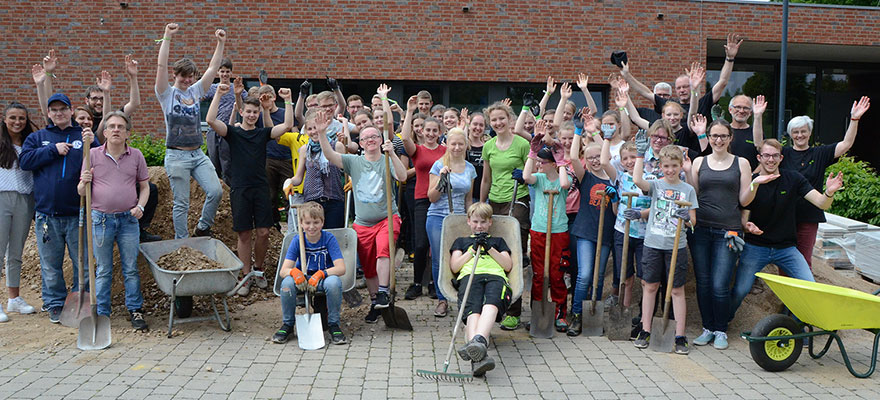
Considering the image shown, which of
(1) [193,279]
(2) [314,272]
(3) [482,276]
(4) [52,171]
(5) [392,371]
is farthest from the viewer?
(4) [52,171]

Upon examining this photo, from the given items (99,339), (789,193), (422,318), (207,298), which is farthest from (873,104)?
(99,339)

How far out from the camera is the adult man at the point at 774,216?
5641 mm

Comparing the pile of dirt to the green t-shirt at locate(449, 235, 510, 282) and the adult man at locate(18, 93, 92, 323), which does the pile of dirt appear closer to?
the adult man at locate(18, 93, 92, 323)

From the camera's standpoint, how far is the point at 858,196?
10578 mm

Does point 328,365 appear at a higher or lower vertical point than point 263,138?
lower

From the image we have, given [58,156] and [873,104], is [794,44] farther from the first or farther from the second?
[58,156]

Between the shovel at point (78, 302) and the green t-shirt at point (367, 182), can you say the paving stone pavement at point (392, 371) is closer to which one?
the shovel at point (78, 302)

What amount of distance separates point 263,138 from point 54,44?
8.66m

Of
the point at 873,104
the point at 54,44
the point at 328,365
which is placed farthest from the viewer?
the point at 873,104

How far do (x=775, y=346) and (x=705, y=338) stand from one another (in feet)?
2.40

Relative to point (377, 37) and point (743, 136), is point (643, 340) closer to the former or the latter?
point (743, 136)

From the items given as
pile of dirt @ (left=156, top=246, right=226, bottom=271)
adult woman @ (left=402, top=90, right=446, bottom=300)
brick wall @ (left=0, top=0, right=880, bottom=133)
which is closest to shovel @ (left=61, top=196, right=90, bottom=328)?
pile of dirt @ (left=156, top=246, right=226, bottom=271)

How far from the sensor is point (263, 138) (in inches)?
271

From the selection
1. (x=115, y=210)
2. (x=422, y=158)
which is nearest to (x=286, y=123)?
(x=422, y=158)
